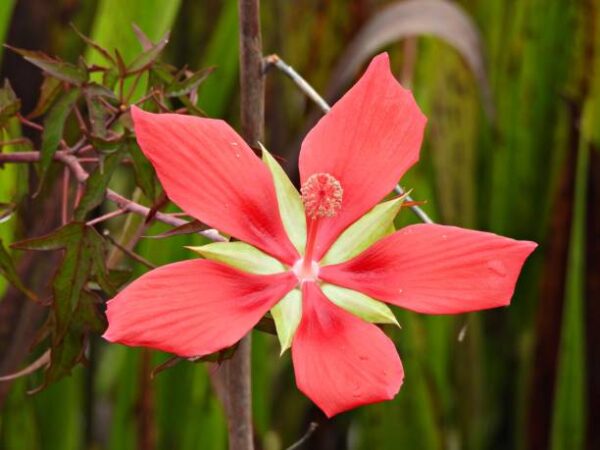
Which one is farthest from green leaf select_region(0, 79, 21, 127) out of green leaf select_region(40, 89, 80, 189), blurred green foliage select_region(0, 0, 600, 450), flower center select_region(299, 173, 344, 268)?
blurred green foliage select_region(0, 0, 600, 450)

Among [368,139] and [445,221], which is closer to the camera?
[368,139]

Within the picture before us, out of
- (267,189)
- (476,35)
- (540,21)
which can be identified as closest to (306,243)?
(267,189)

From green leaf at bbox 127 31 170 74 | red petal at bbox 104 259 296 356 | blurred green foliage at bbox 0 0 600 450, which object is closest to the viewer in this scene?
red petal at bbox 104 259 296 356

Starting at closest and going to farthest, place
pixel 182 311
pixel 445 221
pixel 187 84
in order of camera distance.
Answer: pixel 182 311 < pixel 187 84 < pixel 445 221

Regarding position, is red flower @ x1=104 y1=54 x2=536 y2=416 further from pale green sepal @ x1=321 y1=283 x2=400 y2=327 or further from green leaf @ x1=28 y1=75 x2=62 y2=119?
green leaf @ x1=28 y1=75 x2=62 y2=119

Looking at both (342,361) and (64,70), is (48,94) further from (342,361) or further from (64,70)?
(342,361)

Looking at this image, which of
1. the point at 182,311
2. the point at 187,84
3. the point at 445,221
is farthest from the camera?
the point at 445,221

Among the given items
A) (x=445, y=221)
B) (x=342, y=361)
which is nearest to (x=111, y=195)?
(x=342, y=361)

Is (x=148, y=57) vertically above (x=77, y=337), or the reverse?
(x=148, y=57)
